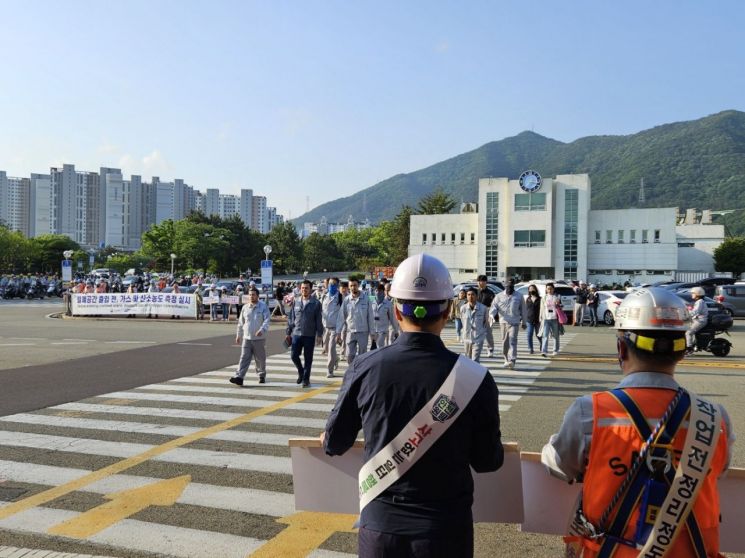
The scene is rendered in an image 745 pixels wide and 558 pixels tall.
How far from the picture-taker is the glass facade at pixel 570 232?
70500 millimetres

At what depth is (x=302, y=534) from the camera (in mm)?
4902

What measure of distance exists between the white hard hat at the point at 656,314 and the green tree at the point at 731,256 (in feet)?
281

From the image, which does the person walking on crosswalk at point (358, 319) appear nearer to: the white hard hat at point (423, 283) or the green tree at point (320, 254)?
the white hard hat at point (423, 283)

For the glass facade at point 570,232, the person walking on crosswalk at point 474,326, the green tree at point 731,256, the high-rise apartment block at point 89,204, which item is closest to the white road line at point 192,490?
the person walking on crosswalk at point 474,326

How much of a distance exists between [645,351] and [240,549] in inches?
131

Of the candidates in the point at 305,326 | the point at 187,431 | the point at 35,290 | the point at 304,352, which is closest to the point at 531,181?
the point at 35,290

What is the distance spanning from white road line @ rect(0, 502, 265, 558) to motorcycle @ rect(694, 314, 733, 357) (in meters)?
15.1

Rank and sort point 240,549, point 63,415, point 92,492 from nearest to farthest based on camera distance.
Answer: point 240,549 < point 92,492 < point 63,415

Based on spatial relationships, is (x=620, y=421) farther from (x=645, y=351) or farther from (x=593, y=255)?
(x=593, y=255)

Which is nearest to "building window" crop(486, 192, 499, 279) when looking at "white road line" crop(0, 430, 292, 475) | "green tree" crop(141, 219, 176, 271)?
"green tree" crop(141, 219, 176, 271)


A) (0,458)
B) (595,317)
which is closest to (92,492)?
(0,458)

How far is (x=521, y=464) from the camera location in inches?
117

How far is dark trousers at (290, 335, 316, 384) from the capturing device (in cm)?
1198

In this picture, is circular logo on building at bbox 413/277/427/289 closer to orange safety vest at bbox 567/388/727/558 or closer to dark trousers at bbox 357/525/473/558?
orange safety vest at bbox 567/388/727/558
